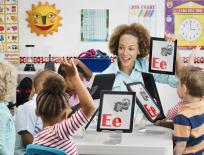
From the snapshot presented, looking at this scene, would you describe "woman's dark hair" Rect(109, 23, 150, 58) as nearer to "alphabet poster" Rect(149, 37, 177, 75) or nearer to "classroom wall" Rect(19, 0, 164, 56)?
"alphabet poster" Rect(149, 37, 177, 75)

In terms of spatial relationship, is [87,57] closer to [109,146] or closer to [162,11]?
[162,11]

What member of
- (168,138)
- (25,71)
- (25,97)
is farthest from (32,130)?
(25,71)

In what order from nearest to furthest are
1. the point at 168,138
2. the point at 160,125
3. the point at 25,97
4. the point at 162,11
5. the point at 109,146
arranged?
1. the point at 109,146
2. the point at 168,138
3. the point at 160,125
4. the point at 25,97
5. the point at 162,11

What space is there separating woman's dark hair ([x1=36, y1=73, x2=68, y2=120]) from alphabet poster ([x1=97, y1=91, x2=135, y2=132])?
0.72ft

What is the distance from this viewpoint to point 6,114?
2.35 m

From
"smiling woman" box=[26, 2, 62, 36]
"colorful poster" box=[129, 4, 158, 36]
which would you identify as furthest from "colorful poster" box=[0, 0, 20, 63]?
"colorful poster" box=[129, 4, 158, 36]

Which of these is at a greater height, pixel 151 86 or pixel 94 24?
pixel 94 24

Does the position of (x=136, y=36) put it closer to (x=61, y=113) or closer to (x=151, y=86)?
(x=151, y=86)

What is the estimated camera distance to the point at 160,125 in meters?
2.51

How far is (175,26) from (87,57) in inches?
49.6

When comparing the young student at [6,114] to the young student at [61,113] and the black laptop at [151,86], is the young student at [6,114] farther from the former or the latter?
the black laptop at [151,86]

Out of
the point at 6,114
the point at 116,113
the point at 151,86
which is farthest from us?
the point at 151,86

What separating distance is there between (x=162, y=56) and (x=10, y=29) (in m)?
3.59

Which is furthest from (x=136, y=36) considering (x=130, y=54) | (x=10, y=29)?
(x=10, y=29)
